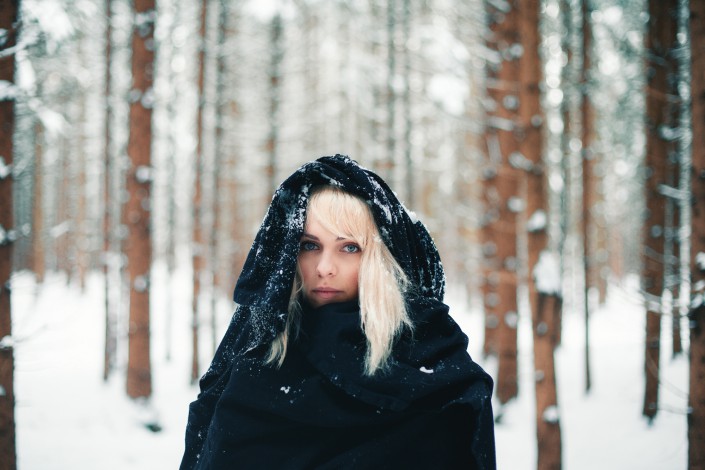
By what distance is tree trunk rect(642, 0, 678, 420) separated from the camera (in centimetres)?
823

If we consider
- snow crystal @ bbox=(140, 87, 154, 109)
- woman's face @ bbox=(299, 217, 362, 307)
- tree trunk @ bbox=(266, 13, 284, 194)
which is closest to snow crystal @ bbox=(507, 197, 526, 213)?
tree trunk @ bbox=(266, 13, 284, 194)

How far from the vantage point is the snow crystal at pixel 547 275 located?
557 cm

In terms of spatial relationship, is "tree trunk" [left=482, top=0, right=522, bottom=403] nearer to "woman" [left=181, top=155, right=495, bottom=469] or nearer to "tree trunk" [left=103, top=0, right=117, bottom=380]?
"woman" [left=181, top=155, right=495, bottom=469]

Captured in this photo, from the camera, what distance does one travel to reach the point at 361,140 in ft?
63.0

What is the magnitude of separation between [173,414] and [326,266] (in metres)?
9.49

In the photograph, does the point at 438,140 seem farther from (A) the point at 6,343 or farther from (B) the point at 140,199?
(A) the point at 6,343

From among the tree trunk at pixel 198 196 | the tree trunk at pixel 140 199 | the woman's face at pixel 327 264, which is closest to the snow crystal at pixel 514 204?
the tree trunk at pixel 140 199

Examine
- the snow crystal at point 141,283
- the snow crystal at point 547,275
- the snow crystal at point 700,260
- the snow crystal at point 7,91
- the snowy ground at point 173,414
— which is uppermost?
the snow crystal at point 7,91

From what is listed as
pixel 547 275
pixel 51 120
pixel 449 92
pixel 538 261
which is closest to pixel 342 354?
pixel 547 275

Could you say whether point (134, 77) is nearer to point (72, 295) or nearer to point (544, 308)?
point (544, 308)

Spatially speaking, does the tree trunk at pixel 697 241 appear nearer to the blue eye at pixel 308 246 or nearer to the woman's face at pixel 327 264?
the woman's face at pixel 327 264

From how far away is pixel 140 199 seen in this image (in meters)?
8.60

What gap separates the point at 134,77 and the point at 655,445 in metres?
11.1

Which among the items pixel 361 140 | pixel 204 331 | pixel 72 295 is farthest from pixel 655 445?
pixel 72 295
